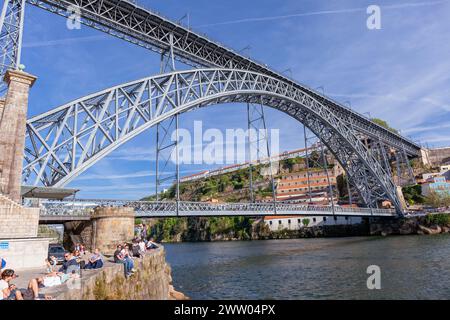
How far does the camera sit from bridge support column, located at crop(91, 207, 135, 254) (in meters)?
16.9

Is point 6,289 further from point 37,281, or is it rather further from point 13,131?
point 13,131

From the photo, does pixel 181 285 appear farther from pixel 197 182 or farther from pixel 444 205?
pixel 197 182

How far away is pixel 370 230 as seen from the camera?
55.1m

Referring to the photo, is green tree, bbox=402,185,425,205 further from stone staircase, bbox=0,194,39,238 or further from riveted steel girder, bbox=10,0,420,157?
stone staircase, bbox=0,194,39,238

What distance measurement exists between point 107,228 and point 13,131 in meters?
6.74

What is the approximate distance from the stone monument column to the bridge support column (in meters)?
5.21

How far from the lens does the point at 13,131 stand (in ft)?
42.4

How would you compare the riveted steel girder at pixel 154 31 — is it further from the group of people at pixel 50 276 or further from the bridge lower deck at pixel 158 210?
the group of people at pixel 50 276

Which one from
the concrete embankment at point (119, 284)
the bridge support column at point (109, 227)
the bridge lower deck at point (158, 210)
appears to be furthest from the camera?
the bridge lower deck at point (158, 210)

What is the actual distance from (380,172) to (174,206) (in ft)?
127

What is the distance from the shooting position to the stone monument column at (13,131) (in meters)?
12.4

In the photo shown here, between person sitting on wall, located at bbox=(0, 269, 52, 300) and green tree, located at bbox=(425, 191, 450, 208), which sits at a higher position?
green tree, located at bbox=(425, 191, 450, 208)

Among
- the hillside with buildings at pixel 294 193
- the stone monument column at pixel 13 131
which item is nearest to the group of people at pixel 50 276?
the stone monument column at pixel 13 131

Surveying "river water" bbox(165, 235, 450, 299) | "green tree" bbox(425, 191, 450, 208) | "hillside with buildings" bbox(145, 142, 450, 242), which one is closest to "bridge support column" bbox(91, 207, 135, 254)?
"river water" bbox(165, 235, 450, 299)
